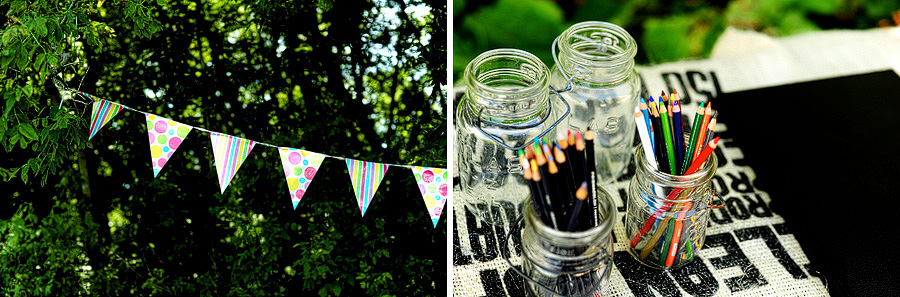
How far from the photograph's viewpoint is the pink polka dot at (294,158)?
912 mm

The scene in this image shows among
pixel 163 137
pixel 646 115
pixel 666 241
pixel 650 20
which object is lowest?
pixel 650 20

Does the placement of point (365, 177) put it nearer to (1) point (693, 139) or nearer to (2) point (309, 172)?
(2) point (309, 172)

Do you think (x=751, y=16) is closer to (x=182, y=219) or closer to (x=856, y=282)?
(x=856, y=282)

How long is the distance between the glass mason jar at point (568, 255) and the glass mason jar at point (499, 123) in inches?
5.3

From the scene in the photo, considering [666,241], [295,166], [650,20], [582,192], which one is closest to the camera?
[582,192]

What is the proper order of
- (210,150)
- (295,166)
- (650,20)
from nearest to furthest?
(295,166) → (210,150) → (650,20)

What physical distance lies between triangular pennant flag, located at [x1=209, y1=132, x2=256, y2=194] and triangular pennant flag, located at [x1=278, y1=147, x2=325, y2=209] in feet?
0.22

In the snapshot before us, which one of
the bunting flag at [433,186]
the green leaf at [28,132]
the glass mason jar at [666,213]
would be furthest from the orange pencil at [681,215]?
the green leaf at [28,132]

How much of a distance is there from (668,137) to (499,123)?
20cm

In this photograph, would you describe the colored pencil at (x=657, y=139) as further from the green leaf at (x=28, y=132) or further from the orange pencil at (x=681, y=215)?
the green leaf at (x=28, y=132)

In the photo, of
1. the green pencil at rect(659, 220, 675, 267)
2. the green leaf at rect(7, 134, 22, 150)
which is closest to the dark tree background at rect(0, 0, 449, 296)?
the green leaf at rect(7, 134, 22, 150)

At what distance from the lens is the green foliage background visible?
5.13ft

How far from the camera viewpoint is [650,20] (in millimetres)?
1726

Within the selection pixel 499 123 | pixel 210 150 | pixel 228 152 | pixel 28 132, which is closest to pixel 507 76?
pixel 499 123
